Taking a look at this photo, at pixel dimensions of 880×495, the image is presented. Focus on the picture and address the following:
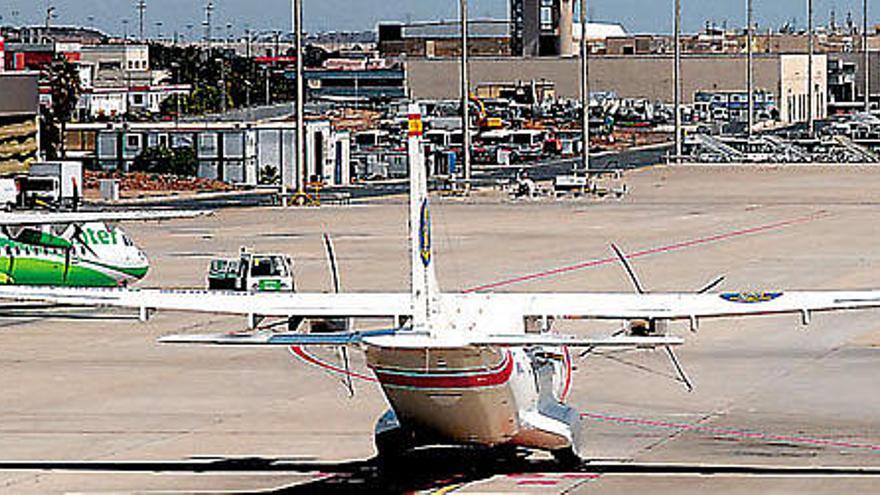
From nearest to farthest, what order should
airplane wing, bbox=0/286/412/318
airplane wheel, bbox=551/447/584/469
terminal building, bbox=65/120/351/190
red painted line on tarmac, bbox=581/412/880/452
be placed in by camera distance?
airplane wing, bbox=0/286/412/318
airplane wheel, bbox=551/447/584/469
red painted line on tarmac, bbox=581/412/880/452
terminal building, bbox=65/120/351/190

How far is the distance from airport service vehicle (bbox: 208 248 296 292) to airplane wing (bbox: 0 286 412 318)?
1052 inches

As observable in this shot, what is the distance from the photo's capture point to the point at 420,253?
2509 centimetres

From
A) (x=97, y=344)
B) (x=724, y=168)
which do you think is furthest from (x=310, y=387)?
(x=724, y=168)

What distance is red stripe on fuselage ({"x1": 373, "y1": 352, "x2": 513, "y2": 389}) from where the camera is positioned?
83.1 ft

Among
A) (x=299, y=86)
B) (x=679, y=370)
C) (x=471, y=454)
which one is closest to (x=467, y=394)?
(x=471, y=454)

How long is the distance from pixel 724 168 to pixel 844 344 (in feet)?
330

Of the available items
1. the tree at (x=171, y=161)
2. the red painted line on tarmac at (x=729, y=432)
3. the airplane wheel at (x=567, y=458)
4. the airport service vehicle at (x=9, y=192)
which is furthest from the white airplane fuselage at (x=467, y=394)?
the tree at (x=171, y=161)

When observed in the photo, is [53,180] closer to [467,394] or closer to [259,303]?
[259,303]

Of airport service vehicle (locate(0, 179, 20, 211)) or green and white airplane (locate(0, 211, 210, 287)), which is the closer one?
green and white airplane (locate(0, 211, 210, 287))

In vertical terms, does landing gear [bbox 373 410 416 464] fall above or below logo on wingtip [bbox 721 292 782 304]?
below

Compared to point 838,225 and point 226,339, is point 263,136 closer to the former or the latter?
point 838,225

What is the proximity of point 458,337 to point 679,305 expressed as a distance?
420 cm

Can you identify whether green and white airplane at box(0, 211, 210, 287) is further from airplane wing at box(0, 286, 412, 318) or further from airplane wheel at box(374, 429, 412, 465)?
airplane wheel at box(374, 429, 412, 465)

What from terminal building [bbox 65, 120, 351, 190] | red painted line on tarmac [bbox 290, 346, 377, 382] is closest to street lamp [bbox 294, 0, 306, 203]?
terminal building [bbox 65, 120, 351, 190]
